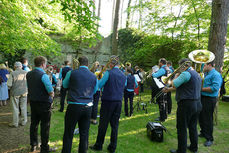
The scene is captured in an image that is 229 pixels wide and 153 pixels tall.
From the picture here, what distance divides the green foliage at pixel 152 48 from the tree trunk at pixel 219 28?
14.9 ft

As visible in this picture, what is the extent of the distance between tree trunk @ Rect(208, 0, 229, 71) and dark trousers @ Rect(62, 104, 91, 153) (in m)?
5.35

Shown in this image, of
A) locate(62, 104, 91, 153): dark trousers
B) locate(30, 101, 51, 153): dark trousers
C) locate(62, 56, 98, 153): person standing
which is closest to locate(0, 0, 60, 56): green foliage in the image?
locate(30, 101, 51, 153): dark trousers

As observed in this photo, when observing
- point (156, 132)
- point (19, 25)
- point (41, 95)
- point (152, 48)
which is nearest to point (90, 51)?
point (152, 48)

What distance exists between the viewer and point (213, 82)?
4.11 meters

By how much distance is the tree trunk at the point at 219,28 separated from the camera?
557cm

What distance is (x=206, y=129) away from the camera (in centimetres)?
448

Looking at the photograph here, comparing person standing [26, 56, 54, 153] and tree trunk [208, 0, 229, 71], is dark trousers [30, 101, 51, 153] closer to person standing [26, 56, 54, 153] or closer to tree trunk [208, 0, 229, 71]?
person standing [26, 56, 54, 153]

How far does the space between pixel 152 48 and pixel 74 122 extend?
10.8 meters

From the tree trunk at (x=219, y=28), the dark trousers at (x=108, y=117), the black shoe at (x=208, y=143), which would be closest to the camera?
the dark trousers at (x=108, y=117)

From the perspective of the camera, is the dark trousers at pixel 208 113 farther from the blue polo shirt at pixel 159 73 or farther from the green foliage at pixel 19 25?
the green foliage at pixel 19 25

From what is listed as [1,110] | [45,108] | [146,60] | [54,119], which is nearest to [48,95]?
[45,108]

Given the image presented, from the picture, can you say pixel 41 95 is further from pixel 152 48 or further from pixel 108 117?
pixel 152 48

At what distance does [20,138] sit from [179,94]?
178 inches

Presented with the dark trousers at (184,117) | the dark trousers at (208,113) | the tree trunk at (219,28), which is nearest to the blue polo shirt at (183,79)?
the dark trousers at (184,117)
